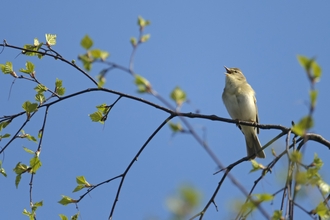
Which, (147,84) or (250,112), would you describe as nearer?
(147,84)

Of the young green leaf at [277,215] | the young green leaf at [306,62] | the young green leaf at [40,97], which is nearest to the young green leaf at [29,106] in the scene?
the young green leaf at [40,97]

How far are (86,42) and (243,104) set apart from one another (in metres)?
6.76

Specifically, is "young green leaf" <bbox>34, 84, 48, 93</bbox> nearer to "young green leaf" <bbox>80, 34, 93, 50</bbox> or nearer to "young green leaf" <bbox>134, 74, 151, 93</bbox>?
"young green leaf" <bbox>80, 34, 93, 50</bbox>

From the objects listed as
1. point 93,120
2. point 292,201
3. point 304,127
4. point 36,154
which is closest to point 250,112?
point 93,120

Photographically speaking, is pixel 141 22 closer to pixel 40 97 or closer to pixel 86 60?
pixel 86 60

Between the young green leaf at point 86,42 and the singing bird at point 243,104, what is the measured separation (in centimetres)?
659

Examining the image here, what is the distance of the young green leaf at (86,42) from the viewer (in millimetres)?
2918

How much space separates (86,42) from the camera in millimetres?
2930

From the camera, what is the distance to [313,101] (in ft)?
7.34

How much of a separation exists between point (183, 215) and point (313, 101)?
0.78m

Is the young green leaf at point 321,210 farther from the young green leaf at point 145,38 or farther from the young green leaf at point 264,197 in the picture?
the young green leaf at point 145,38

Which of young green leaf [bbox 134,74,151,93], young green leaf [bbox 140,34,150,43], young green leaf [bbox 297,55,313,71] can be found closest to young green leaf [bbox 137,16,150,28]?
young green leaf [bbox 140,34,150,43]

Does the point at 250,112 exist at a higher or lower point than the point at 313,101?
higher

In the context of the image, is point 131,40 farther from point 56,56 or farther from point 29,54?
point 29,54
